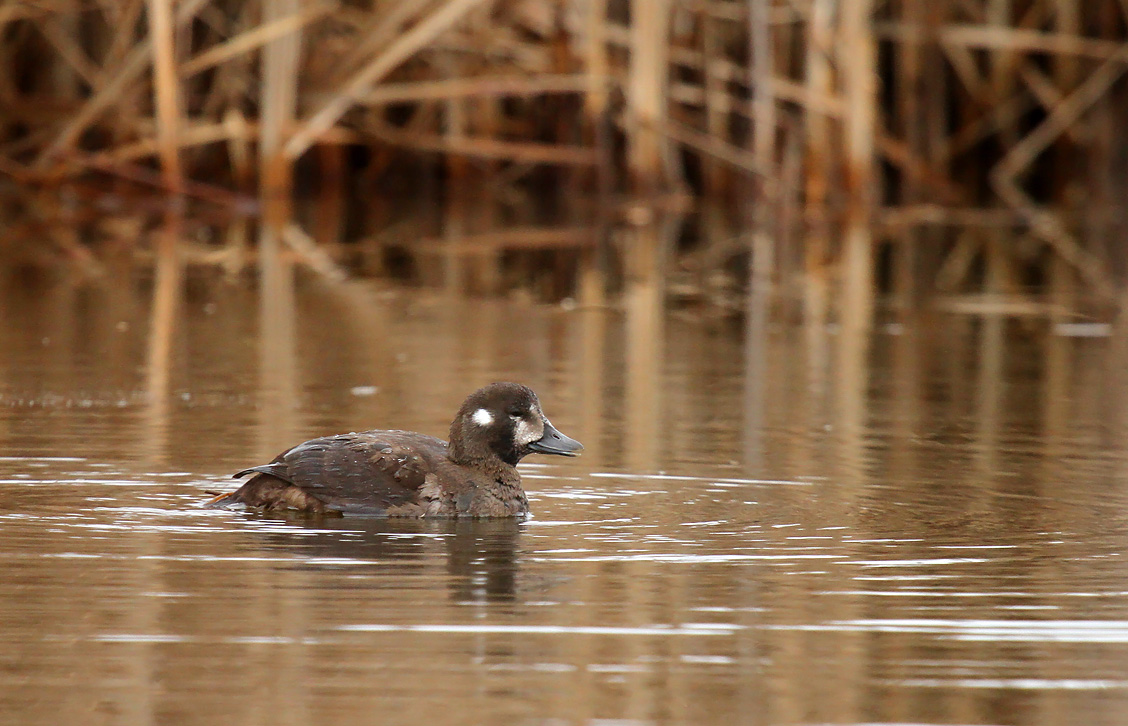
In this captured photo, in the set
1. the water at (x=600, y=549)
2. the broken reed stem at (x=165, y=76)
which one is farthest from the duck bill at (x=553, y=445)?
the broken reed stem at (x=165, y=76)

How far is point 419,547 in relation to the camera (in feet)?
17.9

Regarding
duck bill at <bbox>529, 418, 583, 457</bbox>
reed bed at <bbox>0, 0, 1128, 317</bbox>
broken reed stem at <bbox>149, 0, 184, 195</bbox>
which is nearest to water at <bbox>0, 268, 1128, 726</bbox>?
duck bill at <bbox>529, 418, 583, 457</bbox>

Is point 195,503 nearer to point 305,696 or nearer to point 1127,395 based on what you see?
point 305,696

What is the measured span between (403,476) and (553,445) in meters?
0.51

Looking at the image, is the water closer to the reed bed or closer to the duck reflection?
the duck reflection

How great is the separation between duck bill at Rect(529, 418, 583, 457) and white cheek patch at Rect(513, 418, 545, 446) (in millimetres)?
22

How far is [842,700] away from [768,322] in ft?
24.6

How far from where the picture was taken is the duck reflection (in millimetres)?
4973

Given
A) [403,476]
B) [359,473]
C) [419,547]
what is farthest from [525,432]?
[419,547]

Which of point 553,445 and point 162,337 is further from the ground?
point 162,337

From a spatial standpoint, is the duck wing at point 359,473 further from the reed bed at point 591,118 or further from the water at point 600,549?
the reed bed at point 591,118

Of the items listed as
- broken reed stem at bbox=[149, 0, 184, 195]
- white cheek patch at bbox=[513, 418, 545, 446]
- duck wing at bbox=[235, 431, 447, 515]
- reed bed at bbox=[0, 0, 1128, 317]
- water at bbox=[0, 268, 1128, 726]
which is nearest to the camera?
water at bbox=[0, 268, 1128, 726]

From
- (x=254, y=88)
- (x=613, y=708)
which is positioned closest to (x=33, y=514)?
(x=613, y=708)

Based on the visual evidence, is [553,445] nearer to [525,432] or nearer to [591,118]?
[525,432]
